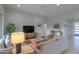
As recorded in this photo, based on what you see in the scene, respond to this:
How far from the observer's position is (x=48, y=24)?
2168 millimetres

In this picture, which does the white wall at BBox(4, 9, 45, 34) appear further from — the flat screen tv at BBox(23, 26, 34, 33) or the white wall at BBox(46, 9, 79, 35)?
the white wall at BBox(46, 9, 79, 35)

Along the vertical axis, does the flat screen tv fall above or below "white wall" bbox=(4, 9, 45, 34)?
below

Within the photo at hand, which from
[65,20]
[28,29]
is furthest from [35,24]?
[65,20]

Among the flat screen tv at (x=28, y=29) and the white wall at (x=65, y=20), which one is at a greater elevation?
the white wall at (x=65, y=20)

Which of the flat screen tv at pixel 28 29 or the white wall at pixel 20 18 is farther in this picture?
the flat screen tv at pixel 28 29

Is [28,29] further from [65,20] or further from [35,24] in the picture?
[65,20]

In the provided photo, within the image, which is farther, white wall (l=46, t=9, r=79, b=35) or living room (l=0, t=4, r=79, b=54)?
white wall (l=46, t=9, r=79, b=35)

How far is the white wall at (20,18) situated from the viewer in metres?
1.97

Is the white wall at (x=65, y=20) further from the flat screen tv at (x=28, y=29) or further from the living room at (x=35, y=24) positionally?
the flat screen tv at (x=28, y=29)

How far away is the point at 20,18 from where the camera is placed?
6.74 ft

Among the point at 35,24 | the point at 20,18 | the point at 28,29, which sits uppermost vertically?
the point at 20,18

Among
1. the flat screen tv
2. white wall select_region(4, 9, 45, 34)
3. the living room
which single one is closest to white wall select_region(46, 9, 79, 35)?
the living room

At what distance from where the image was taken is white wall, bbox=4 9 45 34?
197 centimetres

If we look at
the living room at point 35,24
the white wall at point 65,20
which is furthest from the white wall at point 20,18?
the white wall at point 65,20
